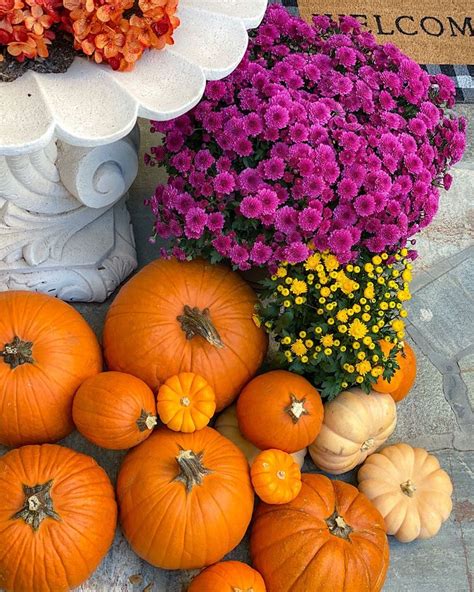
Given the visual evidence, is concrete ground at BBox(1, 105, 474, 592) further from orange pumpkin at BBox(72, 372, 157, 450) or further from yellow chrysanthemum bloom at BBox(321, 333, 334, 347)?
yellow chrysanthemum bloom at BBox(321, 333, 334, 347)

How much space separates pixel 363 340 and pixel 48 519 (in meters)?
0.89

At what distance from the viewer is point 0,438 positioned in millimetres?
1935

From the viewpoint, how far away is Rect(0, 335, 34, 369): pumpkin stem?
72.1 inches

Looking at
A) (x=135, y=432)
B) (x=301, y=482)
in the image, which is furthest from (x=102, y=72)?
(x=301, y=482)

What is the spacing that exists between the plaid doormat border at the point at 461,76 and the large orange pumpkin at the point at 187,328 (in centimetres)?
170

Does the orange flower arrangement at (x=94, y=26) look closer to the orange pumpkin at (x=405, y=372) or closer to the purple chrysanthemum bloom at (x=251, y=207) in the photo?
the purple chrysanthemum bloom at (x=251, y=207)

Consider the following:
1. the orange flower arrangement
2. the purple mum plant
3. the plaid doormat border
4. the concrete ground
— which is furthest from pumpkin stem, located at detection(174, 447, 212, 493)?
the plaid doormat border

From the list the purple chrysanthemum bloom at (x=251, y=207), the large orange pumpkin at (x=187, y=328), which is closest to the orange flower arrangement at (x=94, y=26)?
the purple chrysanthemum bloom at (x=251, y=207)

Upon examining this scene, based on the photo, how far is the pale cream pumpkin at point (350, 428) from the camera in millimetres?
2004

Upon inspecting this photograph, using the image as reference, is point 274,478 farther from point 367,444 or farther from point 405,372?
point 405,372

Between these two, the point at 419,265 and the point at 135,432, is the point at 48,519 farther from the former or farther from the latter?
the point at 419,265

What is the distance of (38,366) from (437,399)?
48.5 inches

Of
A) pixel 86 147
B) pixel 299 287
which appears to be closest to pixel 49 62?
pixel 86 147

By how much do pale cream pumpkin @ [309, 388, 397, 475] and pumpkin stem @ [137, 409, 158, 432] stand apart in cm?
49
